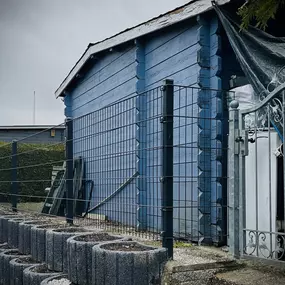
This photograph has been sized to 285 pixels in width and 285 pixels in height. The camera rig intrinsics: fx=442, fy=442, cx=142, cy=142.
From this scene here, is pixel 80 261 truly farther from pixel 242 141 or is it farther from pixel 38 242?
pixel 242 141

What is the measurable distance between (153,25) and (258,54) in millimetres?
2185

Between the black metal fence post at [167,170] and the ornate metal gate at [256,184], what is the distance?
1.80 ft

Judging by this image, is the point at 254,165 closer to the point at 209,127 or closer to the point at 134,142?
the point at 209,127

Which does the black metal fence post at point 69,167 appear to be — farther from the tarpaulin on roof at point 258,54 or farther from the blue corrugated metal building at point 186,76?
Answer: the tarpaulin on roof at point 258,54

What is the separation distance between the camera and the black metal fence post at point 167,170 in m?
3.73

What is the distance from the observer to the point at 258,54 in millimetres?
4434

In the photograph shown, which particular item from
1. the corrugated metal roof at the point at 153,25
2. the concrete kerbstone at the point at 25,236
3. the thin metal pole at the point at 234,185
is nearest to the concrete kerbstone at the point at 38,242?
the concrete kerbstone at the point at 25,236

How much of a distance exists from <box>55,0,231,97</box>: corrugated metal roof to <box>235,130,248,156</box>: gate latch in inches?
67.8

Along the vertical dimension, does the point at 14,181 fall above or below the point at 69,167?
below

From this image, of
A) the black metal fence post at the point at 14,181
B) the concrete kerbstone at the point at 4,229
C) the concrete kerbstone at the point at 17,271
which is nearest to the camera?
the concrete kerbstone at the point at 17,271

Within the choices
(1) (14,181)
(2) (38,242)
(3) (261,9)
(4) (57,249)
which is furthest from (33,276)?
(1) (14,181)

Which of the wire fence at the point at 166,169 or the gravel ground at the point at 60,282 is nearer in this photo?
the wire fence at the point at 166,169

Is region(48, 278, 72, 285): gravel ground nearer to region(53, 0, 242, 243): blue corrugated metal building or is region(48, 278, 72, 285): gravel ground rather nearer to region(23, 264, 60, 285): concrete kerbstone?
region(23, 264, 60, 285): concrete kerbstone

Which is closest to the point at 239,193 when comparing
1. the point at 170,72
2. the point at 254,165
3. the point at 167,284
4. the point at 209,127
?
the point at 254,165
